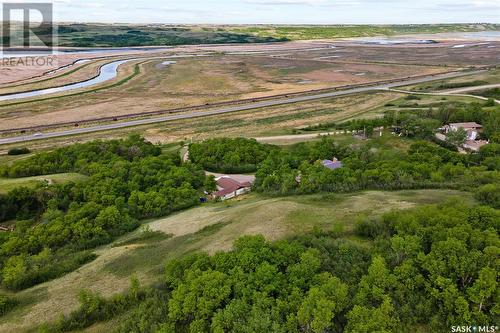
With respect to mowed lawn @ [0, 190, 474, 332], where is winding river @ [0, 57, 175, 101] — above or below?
above

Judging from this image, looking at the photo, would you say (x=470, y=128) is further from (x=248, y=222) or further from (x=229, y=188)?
(x=248, y=222)

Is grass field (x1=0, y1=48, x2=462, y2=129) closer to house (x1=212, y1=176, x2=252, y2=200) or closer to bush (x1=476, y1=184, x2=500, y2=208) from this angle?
house (x1=212, y1=176, x2=252, y2=200)

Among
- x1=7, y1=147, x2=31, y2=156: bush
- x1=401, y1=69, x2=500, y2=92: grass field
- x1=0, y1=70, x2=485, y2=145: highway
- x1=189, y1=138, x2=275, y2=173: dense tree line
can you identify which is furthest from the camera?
x1=401, y1=69, x2=500, y2=92: grass field

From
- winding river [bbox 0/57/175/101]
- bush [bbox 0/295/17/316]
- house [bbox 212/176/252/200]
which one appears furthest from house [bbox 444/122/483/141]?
winding river [bbox 0/57/175/101]

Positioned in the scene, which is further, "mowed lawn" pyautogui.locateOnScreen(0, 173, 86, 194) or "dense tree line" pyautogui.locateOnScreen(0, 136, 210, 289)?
"mowed lawn" pyautogui.locateOnScreen(0, 173, 86, 194)

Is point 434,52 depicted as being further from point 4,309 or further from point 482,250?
point 4,309

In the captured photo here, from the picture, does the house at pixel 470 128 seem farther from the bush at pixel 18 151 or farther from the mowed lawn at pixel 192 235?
the bush at pixel 18 151

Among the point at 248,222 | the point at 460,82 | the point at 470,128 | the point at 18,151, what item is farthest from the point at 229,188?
the point at 460,82

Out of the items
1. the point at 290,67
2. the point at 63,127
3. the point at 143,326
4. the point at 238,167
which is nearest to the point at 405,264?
the point at 143,326
